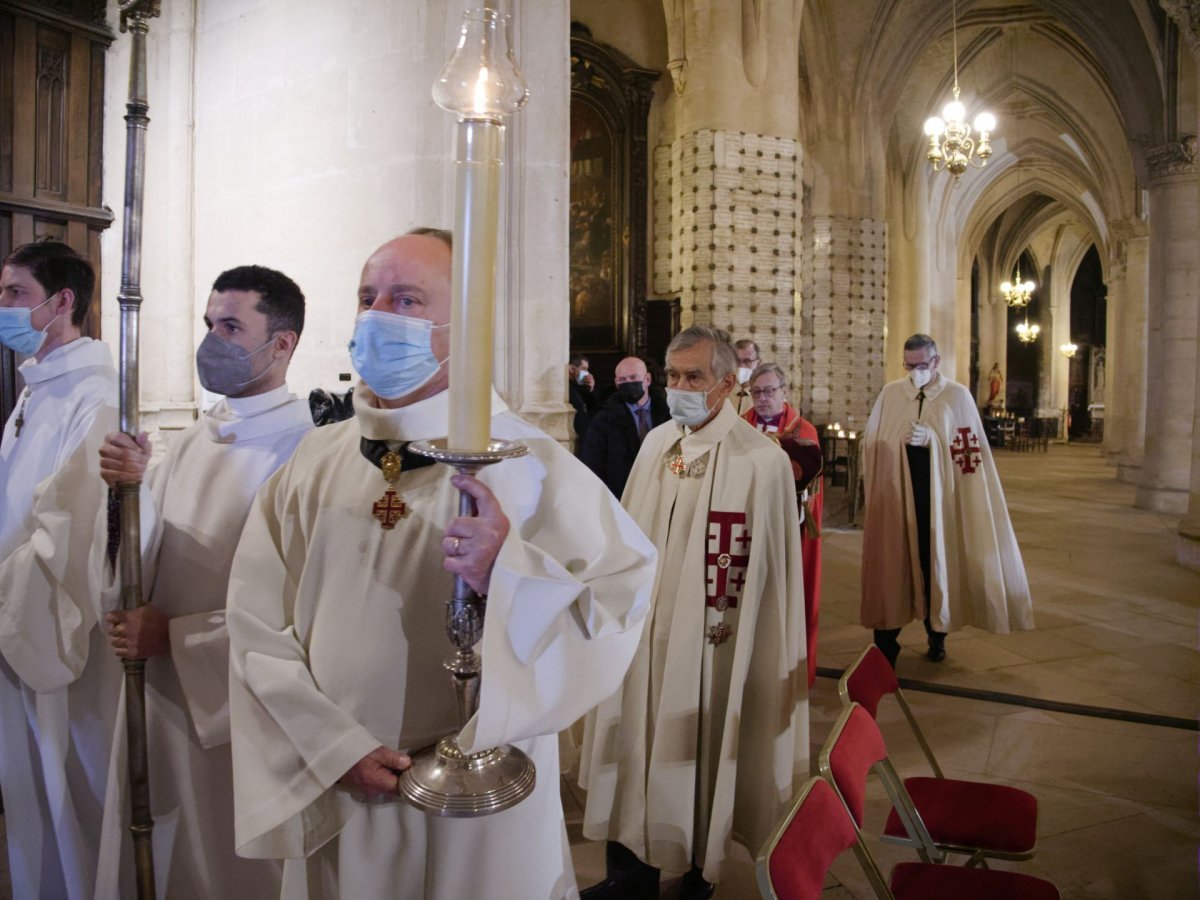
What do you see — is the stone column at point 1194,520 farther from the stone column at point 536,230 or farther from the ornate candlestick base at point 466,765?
the ornate candlestick base at point 466,765

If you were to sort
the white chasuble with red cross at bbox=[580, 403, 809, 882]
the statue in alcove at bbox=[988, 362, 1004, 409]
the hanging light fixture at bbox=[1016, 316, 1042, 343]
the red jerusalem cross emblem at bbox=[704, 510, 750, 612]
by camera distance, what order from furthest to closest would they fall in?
the hanging light fixture at bbox=[1016, 316, 1042, 343] < the statue in alcove at bbox=[988, 362, 1004, 409] < the red jerusalem cross emblem at bbox=[704, 510, 750, 612] < the white chasuble with red cross at bbox=[580, 403, 809, 882]

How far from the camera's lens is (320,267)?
4129mm

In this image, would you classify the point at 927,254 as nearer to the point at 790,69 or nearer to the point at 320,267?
the point at 790,69

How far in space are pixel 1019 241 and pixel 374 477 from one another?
121 feet

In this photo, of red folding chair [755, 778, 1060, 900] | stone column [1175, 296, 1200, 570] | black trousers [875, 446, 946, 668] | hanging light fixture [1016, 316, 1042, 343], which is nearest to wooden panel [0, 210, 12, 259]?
red folding chair [755, 778, 1060, 900]

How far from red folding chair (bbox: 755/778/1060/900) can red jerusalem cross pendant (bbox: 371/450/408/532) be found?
925 mm

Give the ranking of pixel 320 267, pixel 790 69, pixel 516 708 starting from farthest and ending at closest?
1. pixel 790 69
2. pixel 320 267
3. pixel 516 708

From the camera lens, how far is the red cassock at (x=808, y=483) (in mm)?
4477

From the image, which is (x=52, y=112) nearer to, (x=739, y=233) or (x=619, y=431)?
(x=619, y=431)

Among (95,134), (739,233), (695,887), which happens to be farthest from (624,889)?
(739,233)

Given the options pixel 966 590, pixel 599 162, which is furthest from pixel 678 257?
pixel 966 590

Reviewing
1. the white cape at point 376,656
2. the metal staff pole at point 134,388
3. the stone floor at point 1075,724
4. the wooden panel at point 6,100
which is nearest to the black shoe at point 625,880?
the stone floor at point 1075,724

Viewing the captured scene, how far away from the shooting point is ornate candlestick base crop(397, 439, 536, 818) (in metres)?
1.15

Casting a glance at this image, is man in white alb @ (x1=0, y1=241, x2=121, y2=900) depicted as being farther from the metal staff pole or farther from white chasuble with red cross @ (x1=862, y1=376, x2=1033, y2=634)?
white chasuble with red cross @ (x1=862, y1=376, x2=1033, y2=634)
